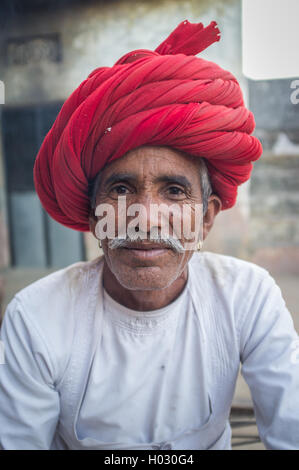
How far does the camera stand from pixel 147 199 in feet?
3.40

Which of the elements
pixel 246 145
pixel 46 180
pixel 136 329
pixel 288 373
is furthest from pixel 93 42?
pixel 288 373

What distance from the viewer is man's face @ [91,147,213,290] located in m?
1.04

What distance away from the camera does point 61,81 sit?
2209mm

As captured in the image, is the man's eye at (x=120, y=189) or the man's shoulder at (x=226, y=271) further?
the man's shoulder at (x=226, y=271)

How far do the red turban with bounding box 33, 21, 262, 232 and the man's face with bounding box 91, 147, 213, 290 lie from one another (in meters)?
0.04

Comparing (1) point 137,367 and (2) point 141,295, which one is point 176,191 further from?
(1) point 137,367

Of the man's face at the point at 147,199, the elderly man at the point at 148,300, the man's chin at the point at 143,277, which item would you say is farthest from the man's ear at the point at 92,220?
the man's chin at the point at 143,277

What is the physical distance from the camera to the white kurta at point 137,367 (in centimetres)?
110

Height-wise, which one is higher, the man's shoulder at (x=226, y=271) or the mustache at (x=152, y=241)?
the mustache at (x=152, y=241)

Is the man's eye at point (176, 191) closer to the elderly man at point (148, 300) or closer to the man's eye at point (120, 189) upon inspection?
A: the elderly man at point (148, 300)

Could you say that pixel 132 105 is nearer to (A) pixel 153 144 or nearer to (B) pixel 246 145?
(A) pixel 153 144

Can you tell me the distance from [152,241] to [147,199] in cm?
12

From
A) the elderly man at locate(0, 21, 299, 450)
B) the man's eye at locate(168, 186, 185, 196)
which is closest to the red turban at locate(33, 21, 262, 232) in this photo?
the elderly man at locate(0, 21, 299, 450)

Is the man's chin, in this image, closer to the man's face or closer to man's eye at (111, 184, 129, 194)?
the man's face
